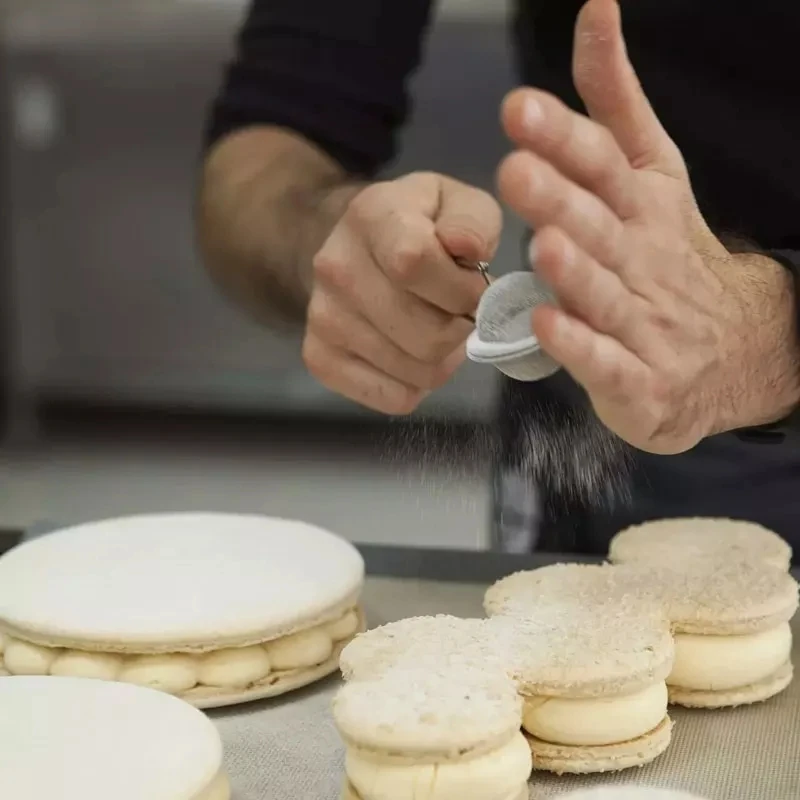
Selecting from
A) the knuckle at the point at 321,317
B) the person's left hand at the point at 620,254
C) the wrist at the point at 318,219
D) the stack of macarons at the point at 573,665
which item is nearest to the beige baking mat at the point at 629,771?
the stack of macarons at the point at 573,665

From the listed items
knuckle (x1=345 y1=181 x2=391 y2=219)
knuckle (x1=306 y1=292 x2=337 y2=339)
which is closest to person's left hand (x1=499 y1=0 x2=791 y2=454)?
knuckle (x1=345 y1=181 x2=391 y2=219)

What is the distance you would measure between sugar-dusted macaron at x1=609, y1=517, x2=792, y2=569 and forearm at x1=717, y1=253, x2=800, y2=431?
4.0 inches

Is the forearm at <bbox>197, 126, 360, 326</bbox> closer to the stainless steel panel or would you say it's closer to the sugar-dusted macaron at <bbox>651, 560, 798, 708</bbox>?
the stainless steel panel

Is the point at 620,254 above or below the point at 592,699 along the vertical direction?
above

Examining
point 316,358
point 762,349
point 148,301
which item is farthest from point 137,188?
point 762,349

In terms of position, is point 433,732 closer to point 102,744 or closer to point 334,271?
point 102,744

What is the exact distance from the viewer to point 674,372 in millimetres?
703

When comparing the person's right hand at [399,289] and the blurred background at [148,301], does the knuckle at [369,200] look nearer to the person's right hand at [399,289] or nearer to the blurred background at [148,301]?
the person's right hand at [399,289]

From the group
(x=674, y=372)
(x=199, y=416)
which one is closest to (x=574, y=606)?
(x=674, y=372)

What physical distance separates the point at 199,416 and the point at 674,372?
1274mm

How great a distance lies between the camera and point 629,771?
76 centimetres

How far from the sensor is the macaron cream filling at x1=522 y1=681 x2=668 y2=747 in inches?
29.1

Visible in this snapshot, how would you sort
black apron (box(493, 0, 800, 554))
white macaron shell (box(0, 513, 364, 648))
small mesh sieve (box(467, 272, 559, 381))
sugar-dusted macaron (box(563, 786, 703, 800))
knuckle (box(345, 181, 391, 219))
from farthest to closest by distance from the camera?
1. black apron (box(493, 0, 800, 554))
2. knuckle (box(345, 181, 391, 219))
3. white macaron shell (box(0, 513, 364, 648))
4. small mesh sieve (box(467, 272, 559, 381))
5. sugar-dusted macaron (box(563, 786, 703, 800))

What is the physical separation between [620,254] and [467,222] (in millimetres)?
267
